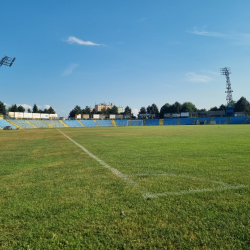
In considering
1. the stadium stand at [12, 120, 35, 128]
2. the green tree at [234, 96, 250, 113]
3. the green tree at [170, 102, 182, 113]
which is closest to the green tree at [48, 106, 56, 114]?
the stadium stand at [12, 120, 35, 128]

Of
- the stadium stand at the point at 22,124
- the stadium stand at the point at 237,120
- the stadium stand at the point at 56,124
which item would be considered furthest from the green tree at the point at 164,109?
the stadium stand at the point at 22,124

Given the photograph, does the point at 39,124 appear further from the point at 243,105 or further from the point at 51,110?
the point at 243,105

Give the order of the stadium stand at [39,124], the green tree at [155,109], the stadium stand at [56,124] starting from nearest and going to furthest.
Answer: the stadium stand at [39,124] → the stadium stand at [56,124] → the green tree at [155,109]

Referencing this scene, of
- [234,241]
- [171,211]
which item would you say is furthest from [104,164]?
[234,241]

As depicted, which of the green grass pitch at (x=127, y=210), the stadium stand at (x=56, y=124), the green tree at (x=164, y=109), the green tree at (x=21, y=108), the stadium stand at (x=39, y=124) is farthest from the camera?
the green tree at (x=164, y=109)

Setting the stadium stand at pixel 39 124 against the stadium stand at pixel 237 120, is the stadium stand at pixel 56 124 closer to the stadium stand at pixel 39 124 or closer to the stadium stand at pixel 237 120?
the stadium stand at pixel 39 124

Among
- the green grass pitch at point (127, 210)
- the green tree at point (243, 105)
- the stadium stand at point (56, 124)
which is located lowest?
the green grass pitch at point (127, 210)

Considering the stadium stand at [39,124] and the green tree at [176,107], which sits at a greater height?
the green tree at [176,107]

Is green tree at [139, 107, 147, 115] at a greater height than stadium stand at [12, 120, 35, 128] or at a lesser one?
greater

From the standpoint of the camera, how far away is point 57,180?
4852 millimetres

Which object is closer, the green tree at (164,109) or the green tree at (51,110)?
the green tree at (51,110)

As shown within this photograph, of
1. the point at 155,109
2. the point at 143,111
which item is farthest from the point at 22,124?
the point at 143,111

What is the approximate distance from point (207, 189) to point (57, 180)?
3698 millimetres

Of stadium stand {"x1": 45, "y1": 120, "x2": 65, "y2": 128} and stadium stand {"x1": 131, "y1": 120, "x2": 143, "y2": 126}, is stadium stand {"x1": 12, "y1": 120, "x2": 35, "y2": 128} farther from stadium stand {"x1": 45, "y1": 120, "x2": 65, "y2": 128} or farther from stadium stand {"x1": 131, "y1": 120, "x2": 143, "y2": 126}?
stadium stand {"x1": 131, "y1": 120, "x2": 143, "y2": 126}
